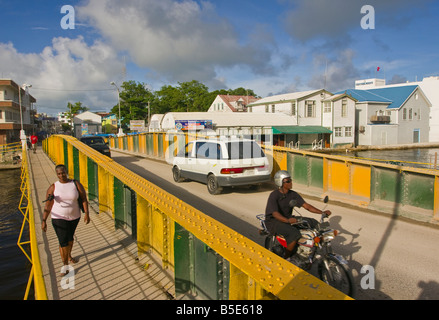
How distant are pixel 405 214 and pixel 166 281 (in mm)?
6334

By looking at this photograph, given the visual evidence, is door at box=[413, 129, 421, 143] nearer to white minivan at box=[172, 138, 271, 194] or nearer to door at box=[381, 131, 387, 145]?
door at box=[381, 131, 387, 145]

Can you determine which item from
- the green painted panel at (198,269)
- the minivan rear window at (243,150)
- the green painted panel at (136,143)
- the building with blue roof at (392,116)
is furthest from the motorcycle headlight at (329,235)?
the building with blue roof at (392,116)

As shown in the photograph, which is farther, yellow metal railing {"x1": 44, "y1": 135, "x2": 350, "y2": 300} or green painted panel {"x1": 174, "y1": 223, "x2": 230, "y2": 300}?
green painted panel {"x1": 174, "y1": 223, "x2": 230, "y2": 300}

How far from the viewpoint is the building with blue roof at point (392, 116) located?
51.3m

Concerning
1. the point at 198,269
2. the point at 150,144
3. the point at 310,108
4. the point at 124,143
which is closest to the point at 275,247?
the point at 198,269

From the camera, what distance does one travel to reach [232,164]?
36.4 feet

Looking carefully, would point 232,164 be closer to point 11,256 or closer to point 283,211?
point 283,211

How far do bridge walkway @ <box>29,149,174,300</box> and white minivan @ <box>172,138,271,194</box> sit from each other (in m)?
4.52

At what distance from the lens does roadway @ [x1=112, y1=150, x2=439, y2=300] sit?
4.97 m

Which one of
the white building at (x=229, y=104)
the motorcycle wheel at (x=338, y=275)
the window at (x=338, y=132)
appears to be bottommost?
the motorcycle wheel at (x=338, y=275)

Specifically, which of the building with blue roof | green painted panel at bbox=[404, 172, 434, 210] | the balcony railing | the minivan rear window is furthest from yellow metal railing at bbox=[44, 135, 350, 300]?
the balcony railing

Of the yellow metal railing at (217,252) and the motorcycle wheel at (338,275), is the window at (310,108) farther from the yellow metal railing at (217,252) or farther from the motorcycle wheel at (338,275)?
the motorcycle wheel at (338,275)

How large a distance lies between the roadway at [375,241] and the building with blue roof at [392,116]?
45.4 m

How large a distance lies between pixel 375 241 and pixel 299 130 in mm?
39585
